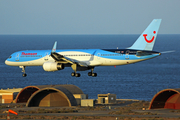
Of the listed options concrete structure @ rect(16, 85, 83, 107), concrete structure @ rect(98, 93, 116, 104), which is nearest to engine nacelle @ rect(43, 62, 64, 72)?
concrete structure @ rect(16, 85, 83, 107)

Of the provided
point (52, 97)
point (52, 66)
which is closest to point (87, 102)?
point (52, 97)

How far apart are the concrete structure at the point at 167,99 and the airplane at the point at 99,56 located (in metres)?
17.6

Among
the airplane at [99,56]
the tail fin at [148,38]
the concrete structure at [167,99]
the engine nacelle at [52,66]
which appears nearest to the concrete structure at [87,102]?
the concrete structure at [167,99]

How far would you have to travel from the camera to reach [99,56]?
239 ft

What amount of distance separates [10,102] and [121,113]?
152ft

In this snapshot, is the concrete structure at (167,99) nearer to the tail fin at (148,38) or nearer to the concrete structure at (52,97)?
the tail fin at (148,38)

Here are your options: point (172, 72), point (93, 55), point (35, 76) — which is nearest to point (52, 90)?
point (93, 55)

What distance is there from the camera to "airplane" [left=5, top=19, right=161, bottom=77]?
70750 mm

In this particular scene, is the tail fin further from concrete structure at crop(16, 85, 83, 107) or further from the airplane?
concrete structure at crop(16, 85, 83, 107)

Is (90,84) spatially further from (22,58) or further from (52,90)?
(22,58)

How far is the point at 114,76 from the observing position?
18388 cm

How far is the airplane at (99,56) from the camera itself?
232ft

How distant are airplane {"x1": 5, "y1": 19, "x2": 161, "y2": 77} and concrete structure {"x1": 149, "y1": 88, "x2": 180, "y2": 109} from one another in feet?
57.9

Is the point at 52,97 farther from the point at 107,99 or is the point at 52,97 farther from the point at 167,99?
the point at 167,99
